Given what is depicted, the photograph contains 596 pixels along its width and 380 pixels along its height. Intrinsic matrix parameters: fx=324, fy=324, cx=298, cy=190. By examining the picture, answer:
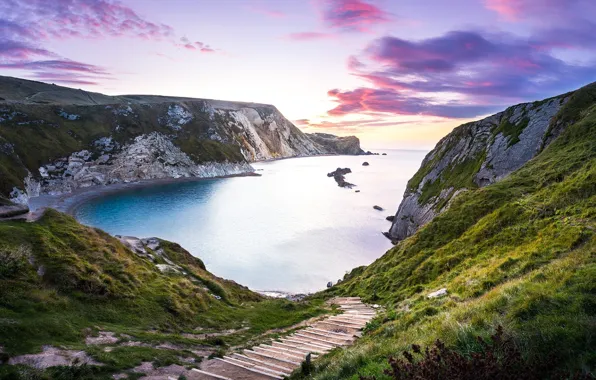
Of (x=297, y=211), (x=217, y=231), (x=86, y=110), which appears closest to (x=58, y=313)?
(x=217, y=231)

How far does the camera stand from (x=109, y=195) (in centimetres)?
12081

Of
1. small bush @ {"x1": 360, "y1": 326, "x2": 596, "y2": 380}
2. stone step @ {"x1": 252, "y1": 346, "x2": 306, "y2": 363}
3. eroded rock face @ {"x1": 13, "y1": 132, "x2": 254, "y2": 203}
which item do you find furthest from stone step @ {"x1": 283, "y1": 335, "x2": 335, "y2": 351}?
eroded rock face @ {"x1": 13, "y1": 132, "x2": 254, "y2": 203}

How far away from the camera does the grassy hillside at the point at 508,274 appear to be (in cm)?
706

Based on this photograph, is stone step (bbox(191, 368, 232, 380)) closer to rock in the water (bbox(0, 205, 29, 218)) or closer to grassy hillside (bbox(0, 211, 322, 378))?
grassy hillside (bbox(0, 211, 322, 378))

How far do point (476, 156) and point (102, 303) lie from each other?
55.3 meters

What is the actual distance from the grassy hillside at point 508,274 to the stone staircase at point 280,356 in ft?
4.93

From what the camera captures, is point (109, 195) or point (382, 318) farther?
point (109, 195)

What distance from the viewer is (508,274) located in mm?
13445

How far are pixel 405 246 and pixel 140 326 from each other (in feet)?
74.5

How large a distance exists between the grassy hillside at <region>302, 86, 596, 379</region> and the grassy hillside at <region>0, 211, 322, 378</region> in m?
8.66

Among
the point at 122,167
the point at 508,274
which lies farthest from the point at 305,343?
the point at 122,167

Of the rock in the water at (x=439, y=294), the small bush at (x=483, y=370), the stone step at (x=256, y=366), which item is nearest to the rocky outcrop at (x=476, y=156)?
the rock in the water at (x=439, y=294)

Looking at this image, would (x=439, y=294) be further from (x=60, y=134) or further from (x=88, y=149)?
(x=60, y=134)

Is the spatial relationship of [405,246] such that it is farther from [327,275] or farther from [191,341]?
[327,275]
